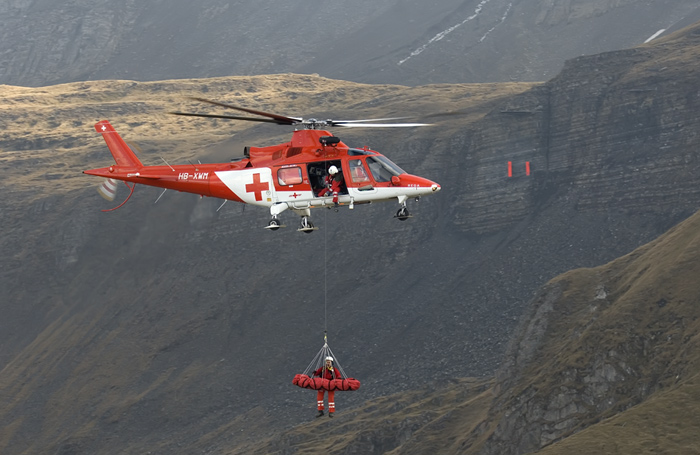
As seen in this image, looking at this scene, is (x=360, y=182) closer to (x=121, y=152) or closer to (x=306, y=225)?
(x=306, y=225)

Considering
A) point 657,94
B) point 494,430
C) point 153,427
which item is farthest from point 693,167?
point 153,427

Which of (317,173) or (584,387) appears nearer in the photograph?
(317,173)

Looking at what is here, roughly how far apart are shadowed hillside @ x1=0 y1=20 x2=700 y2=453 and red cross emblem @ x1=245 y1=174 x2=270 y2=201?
186ft

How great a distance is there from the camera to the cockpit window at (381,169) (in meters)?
49.0

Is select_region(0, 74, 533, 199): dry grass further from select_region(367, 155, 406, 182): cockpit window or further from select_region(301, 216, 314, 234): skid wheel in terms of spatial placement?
select_region(301, 216, 314, 234): skid wheel

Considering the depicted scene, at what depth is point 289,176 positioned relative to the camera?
164ft

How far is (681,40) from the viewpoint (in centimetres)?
15050

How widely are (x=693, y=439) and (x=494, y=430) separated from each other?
20.1 m

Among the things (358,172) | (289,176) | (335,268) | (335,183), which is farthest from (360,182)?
(335,268)

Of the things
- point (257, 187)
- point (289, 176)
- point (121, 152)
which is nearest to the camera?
point (289, 176)

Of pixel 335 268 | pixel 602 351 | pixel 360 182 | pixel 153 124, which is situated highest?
pixel 153 124

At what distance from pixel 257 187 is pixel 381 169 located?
5.85 metres

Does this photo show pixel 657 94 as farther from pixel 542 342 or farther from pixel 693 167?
pixel 542 342

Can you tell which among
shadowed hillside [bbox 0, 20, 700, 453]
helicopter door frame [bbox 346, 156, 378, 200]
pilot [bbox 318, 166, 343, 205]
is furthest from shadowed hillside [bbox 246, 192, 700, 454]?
pilot [bbox 318, 166, 343, 205]
